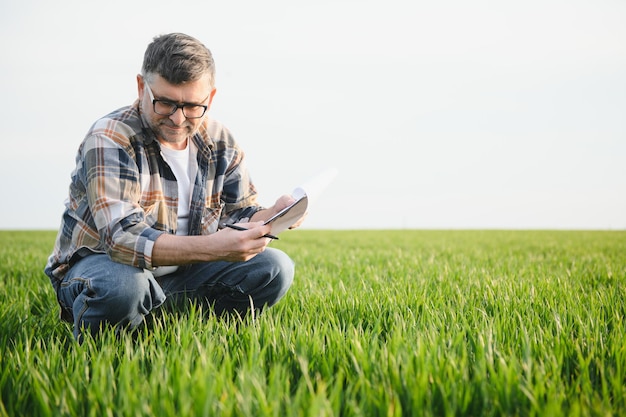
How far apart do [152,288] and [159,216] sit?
406 millimetres

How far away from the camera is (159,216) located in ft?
9.72

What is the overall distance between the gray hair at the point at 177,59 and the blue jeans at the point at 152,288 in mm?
1008

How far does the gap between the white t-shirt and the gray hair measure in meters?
0.53

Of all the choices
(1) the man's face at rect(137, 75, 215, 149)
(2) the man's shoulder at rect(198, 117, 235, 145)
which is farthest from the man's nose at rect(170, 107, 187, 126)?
(2) the man's shoulder at rect(198, 117, 235, 145)

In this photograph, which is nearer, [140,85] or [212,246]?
[212,246]

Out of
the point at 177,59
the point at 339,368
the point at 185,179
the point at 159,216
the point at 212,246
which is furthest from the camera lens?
the point at 185,179

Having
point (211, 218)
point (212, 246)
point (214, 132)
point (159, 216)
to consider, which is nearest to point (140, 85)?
point (214, 132)

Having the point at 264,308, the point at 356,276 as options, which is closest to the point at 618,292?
the point at 356,276

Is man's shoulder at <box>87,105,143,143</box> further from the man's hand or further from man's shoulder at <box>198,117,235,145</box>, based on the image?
the man's hand

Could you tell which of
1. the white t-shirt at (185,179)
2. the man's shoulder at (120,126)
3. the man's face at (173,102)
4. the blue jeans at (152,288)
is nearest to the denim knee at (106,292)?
the blue jeans at (152,288)

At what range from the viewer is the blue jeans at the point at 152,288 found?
8.75ft

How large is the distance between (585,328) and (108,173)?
8.63 ft

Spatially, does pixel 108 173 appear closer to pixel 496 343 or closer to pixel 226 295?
pixel 226 295

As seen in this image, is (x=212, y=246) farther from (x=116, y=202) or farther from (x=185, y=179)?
(x=185, y=179)
